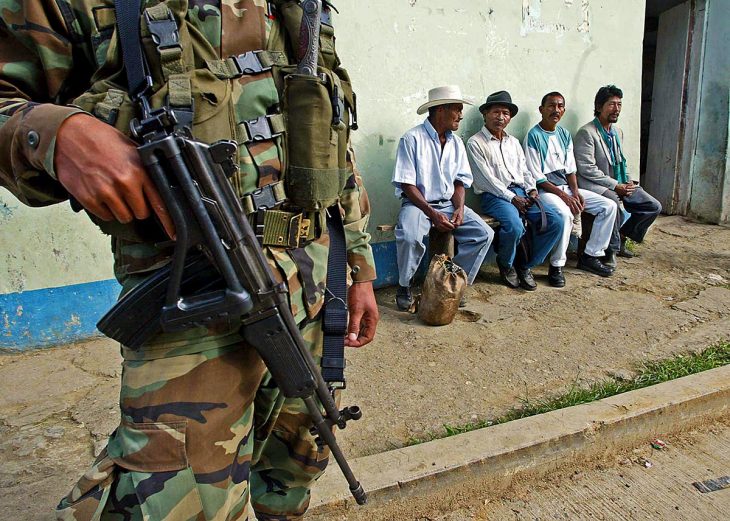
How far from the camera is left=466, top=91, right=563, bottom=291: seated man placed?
13.6 feet

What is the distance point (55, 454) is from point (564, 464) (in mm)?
1972

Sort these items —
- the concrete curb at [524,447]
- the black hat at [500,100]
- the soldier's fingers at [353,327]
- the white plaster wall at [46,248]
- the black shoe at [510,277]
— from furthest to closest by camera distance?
the black shoe at [510,277]
the black hat at [500,100]
the white plaster wall at [46,248]
the concrete curb at [524,447]
the soldier's fingers at [353,327]

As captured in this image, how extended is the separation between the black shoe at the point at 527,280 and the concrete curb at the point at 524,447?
1657 mm

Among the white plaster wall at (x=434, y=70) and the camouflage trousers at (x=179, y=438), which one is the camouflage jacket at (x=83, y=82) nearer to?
Result: the camouflage trousers at (x=179, y=438)

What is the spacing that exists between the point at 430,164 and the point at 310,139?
289cm

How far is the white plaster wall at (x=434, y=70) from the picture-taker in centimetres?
291

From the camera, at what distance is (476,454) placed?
203 cm

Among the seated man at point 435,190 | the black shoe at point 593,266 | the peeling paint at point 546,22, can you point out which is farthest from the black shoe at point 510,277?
the peeling paint at point 546,22

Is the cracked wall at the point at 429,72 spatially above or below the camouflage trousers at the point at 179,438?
above

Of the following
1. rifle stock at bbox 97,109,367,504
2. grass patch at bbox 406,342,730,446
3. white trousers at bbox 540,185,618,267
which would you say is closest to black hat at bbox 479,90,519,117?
white trousers at bbox 540,185,618,267

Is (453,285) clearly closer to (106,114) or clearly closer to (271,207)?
(271,207)

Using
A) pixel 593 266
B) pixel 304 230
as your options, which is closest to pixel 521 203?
pixel 593 266

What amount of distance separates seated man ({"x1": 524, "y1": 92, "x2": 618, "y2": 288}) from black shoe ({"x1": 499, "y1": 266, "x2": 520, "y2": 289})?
12.0 inches

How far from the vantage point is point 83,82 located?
3.43ft
